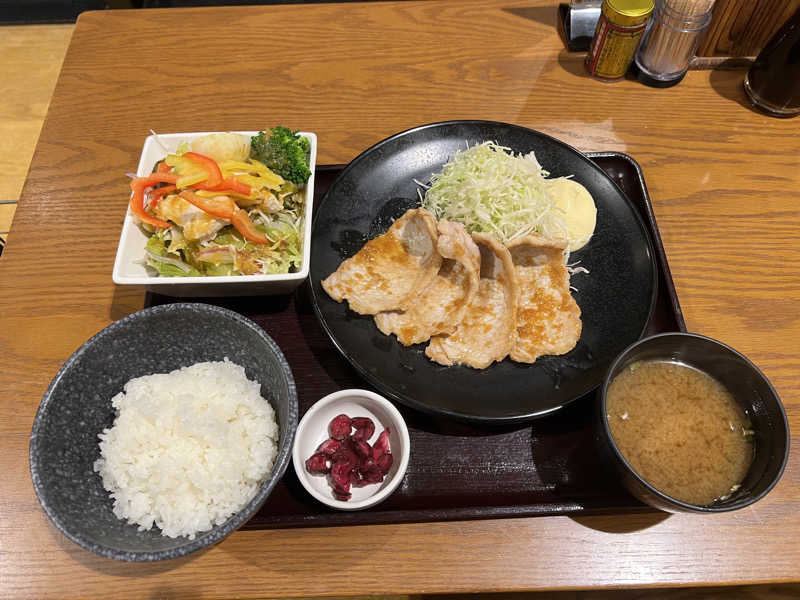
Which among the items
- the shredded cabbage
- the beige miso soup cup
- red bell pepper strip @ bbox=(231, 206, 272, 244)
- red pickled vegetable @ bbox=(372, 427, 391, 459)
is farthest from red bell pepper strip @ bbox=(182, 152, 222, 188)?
the beige miso soup cup

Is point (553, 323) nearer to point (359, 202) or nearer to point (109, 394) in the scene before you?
point (359, 202)

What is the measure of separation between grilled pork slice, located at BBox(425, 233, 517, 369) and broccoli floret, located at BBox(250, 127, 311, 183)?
2.34ft

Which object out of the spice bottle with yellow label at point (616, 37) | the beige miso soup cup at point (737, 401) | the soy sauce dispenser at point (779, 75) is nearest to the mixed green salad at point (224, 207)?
the beige miso soup cup at point (737, 401)

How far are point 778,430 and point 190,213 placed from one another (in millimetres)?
2009

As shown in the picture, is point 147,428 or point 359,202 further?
point 359,202

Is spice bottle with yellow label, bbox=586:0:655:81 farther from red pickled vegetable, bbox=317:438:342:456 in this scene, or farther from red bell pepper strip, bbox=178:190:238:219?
red pickled vegetable, bbox=317:438:342:456

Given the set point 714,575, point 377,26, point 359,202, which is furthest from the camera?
point 377,26

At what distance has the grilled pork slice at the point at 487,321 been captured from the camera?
1898mm

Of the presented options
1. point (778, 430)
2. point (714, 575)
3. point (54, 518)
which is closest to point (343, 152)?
point (54, 518)

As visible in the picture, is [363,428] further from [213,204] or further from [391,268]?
[213,204]

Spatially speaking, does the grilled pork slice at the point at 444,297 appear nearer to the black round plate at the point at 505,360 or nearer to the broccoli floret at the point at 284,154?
the black round plate at the point at 505,360

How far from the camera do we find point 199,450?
1.61 meters

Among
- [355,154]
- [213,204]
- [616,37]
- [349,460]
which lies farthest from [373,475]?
→ [616,37]

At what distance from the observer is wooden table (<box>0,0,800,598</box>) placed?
5.45 feet
